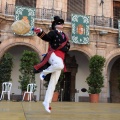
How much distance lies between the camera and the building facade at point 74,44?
12.8 metres

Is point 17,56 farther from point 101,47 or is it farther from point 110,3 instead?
point 110,3

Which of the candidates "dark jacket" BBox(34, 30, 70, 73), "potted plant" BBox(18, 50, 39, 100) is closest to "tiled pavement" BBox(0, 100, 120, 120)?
"dark jacket" BBox(34, 30, 70, 73)

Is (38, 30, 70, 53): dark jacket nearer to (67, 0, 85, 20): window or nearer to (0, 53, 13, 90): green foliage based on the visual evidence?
(0, 53, 13, 90): green foliage

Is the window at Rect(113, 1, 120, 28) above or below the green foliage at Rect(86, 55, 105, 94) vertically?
above

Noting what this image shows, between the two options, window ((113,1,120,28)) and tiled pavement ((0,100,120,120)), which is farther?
window ((113,1,120,28))

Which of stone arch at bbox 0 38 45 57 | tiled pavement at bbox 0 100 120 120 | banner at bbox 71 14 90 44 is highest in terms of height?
banner at bbox 71 14 90 44

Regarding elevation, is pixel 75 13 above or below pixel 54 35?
above

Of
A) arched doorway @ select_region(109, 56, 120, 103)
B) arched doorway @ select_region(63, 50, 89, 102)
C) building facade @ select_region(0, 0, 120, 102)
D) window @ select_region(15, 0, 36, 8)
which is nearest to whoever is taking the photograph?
building facade @ select_region(0, 0, 120, 102)

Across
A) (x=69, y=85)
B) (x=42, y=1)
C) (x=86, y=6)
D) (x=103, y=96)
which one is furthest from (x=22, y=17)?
(x=103, y=96)

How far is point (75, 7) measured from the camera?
14.7 meters

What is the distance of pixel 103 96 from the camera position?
13484 millimetres

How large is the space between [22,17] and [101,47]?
16.9ft

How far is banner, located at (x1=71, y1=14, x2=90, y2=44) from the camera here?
44.0 feet

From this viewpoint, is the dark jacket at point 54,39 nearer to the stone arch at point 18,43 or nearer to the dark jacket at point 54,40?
the dark jacket at point 54,40
